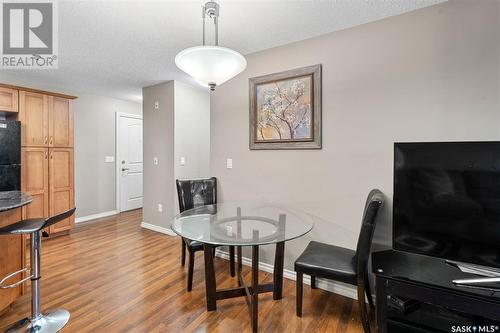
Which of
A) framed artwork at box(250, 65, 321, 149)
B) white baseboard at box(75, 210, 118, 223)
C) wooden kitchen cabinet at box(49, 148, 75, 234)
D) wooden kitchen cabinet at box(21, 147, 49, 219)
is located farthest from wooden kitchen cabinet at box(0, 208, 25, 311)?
white baseboard at box(75, 210, 118, 223)

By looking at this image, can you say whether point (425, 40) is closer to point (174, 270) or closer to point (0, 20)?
point (174, 270)

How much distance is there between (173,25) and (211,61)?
3.06 feet

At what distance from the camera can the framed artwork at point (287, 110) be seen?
236 cm

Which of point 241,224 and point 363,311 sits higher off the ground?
point 241,224

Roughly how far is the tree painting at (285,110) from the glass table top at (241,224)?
753 millimetres

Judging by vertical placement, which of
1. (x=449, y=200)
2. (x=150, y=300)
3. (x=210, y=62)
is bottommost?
(x=150, y=300)

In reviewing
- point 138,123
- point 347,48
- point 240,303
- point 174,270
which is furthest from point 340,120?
point 138,123

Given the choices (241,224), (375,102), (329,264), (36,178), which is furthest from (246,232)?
(36,178)

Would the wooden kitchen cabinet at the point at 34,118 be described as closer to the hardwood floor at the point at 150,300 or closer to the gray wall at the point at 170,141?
the gray wall at the point at 170,141

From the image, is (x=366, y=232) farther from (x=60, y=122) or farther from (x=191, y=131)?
(x=60, y=122)

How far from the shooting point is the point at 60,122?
11.9 ft

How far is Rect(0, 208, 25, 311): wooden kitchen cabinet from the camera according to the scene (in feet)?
5.91

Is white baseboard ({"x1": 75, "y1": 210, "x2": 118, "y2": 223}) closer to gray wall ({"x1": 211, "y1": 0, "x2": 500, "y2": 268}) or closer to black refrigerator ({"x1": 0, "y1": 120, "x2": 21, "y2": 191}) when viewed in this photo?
black refrigerator ({"x1": 0, "y1": 120, "x2": 21, "y2": 191})

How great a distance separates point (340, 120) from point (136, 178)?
455 centimetres
